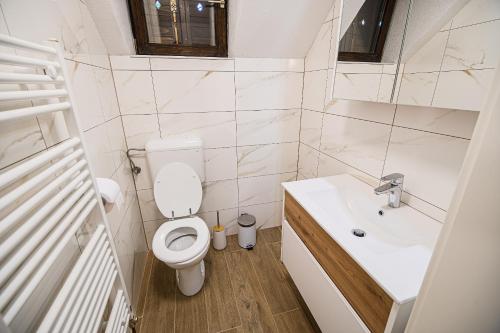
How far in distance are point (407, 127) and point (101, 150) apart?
152cm

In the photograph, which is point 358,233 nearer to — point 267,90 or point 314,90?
point 314,90

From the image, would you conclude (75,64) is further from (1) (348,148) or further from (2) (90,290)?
(1) (348,148)

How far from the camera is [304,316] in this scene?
1438 millimetres

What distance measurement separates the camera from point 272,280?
1.70 m

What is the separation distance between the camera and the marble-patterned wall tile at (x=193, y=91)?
1617 millimetres

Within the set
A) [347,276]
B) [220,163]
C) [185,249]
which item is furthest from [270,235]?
[347,276]

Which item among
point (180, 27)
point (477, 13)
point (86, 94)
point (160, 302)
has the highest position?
point (180, 27)

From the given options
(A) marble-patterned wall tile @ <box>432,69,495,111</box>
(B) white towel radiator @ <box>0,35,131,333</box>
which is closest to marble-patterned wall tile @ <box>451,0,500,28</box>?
(A) marble-patterned wall tile @ <box>432,69,495,111</box>

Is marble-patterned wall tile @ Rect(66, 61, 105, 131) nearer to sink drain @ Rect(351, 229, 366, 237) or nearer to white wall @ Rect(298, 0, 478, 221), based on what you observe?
sink drain @ Rect(351, 229, 366, 237)

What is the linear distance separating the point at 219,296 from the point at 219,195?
0.79 m

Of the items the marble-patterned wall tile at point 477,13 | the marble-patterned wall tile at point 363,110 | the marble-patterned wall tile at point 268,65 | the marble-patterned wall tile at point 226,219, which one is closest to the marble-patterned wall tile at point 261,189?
the marble-patterned wall tile at point 226,219

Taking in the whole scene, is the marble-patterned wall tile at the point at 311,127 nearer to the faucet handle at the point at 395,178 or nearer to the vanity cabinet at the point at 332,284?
the vanity cabinet at the point at 332,284

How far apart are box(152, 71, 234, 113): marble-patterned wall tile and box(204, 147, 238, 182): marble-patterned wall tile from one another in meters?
0.35

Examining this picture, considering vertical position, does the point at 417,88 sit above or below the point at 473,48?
below
